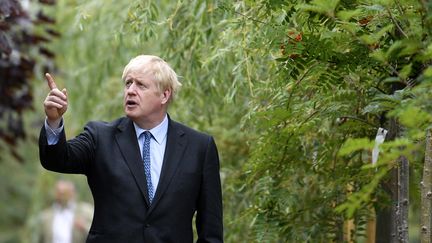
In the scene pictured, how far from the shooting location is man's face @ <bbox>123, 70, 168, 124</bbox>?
4.12 meters

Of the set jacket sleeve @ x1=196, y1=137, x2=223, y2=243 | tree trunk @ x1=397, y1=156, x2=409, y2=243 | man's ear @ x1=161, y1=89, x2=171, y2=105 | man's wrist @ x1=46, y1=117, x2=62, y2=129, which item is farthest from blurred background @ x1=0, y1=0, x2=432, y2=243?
man's wrist @ x1=46, y1=117, x2=62, y2=129

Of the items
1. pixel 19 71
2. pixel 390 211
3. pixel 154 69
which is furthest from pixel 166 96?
pixel 19 71

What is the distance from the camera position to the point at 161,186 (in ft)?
13.4

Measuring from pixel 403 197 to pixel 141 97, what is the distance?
113 centimetres

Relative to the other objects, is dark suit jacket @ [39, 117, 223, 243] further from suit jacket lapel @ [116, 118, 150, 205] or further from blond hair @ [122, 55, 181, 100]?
blond hair @ [122, 55, 181, 100]

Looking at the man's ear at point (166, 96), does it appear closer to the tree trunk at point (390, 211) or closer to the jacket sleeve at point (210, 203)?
the jacket sleeve at point (210, 203)

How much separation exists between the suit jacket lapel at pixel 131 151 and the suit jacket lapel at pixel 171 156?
64 mm

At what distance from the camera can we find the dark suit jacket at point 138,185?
4023 mm

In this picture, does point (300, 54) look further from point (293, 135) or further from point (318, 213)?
point (318, 213)

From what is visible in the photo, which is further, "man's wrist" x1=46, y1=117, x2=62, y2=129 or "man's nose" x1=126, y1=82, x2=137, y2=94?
"man's nose" x1=126, y1=82, x2=137, y2=94

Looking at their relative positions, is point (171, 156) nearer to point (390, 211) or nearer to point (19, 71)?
point (390, 211)

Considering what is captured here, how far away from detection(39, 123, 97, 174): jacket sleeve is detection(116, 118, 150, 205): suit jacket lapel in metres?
0.11

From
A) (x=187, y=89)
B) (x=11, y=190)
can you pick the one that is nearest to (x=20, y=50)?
(x=187, y=89)

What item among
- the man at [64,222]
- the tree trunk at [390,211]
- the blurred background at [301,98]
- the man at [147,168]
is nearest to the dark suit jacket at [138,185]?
the man at [147,168]
